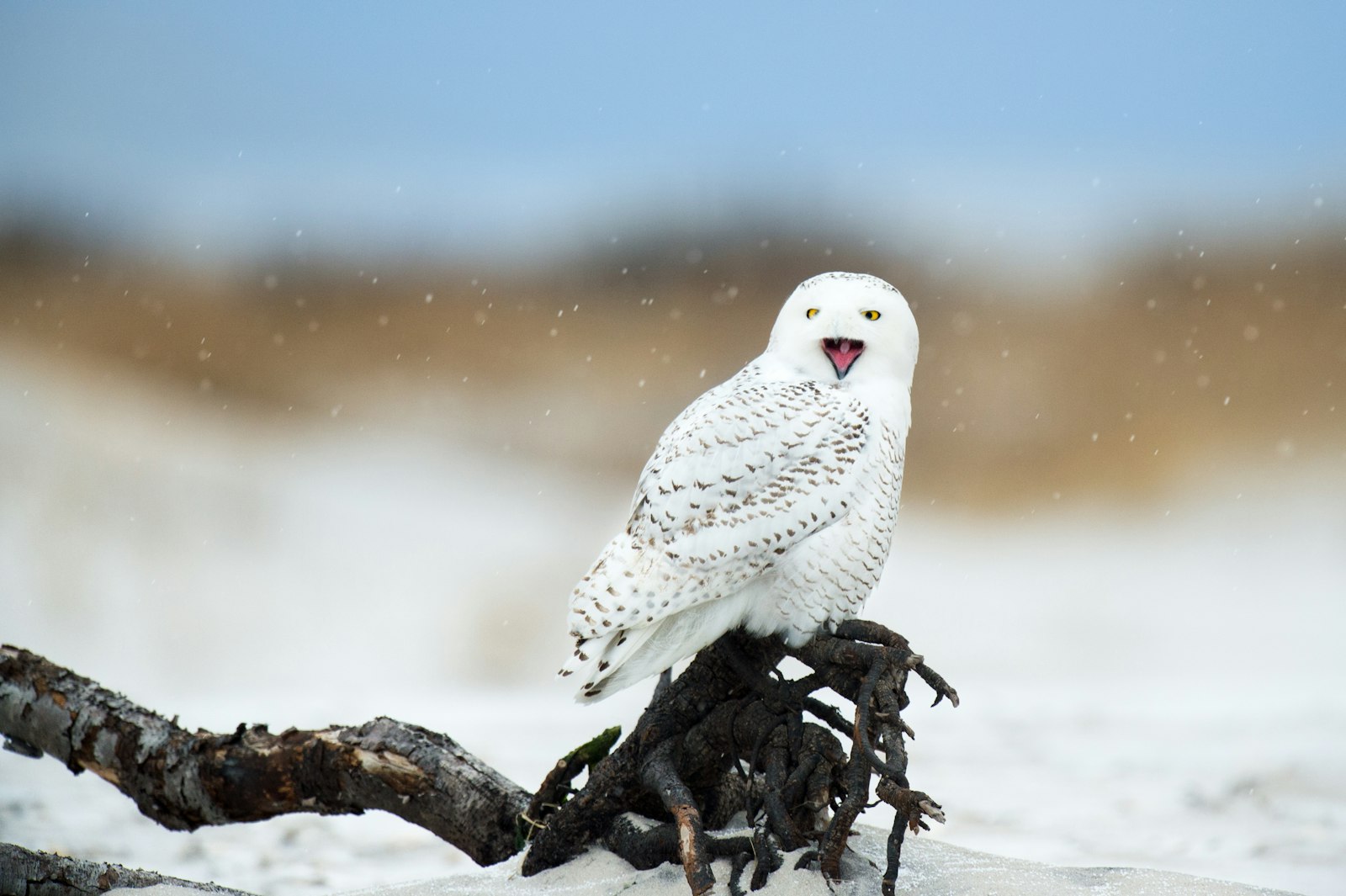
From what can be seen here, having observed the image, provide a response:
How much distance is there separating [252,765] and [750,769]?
743mm

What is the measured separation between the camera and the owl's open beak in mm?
1368

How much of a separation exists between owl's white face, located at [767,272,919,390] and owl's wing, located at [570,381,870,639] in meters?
0.05

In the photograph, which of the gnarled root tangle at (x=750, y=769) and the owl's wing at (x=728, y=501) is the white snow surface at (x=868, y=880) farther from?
the owl's wing at (x=728, y=501)

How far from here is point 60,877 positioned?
1547 mm

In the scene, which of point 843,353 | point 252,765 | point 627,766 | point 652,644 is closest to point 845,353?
point 843,353

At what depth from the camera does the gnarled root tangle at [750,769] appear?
3.89 ft

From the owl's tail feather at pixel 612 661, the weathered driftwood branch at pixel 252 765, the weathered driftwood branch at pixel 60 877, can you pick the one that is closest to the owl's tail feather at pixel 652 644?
the owl's tail feather at pixel 612 661

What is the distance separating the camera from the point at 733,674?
1389 millimetres

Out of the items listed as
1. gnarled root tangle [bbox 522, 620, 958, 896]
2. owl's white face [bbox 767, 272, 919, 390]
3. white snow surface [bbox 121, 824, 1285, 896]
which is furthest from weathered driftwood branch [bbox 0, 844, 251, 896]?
owl's white face [bbox 767, 272, 919, 390]

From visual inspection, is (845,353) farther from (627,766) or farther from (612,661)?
(627,766)

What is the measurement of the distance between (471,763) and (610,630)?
17.1 inches

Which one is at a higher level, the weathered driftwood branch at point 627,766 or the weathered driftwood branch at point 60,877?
the weathered driftwood branch at point 627,766

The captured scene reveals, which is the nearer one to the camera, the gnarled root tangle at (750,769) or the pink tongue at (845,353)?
the gnarled root tangle at (750,769)

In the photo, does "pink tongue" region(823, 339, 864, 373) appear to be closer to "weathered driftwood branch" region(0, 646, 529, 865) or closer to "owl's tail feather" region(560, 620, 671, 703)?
"owl's tail feather" region(560, 620, 671, 703)
